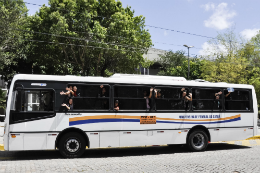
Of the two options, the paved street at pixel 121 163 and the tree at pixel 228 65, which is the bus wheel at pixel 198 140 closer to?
the paved street at pixel 121 163

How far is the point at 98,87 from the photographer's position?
438 inches

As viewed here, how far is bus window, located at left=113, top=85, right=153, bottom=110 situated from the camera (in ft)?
37.3

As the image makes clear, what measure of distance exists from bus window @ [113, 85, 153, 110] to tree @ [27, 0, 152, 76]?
15.9m

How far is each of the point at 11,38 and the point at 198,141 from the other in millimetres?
23863

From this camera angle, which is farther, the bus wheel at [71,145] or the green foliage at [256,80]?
the green foliage at [256,80]

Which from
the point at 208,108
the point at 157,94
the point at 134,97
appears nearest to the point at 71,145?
the point at 134,97

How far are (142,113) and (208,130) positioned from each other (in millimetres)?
3327

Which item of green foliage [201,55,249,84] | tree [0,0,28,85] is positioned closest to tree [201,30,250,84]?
green foliage [201,55,249,84]

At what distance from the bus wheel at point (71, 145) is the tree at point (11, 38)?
52.5 feet

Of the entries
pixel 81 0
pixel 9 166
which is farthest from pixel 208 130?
pixel 81 0

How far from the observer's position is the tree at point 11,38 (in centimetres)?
2842

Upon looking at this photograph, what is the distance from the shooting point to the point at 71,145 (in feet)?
35.1

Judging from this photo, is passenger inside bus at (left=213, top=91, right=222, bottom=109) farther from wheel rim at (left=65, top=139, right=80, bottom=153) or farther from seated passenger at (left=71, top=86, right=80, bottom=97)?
wheel rim at (left=65, top=139, right=80, bottom=153)

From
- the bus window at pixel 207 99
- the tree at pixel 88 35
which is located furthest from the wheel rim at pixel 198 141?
the tree at pixel 88 35
